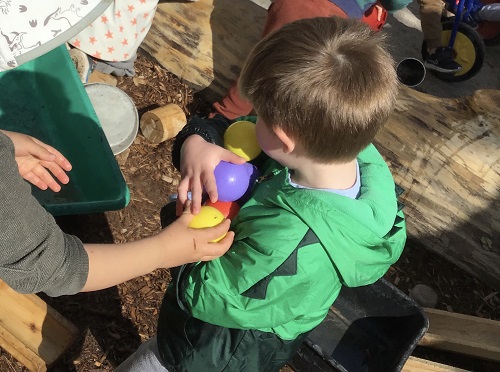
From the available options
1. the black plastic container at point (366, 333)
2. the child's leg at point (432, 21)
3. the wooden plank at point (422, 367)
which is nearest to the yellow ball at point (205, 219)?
the black plastic container at point (366, 333)

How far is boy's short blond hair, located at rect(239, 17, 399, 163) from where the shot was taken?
1478mm

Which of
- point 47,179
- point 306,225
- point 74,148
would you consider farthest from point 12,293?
point 306,225

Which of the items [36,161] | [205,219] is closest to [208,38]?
[36,161]

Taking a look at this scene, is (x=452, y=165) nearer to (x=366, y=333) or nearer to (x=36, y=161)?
(x=366, y=333)

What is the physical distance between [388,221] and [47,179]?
3.92ft

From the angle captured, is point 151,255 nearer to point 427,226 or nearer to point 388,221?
point 388,221

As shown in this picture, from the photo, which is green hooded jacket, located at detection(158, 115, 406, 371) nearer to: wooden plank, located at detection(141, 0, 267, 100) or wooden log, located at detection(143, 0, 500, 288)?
wooden log, located at detection(143, 0, 500, 288)

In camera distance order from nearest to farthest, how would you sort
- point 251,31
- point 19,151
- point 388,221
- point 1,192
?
point 1,192 → point 388,221 → point 19,151 → point 251,31

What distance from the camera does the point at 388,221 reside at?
5.61 feet

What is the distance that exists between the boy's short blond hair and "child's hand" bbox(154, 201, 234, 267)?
1.12 ft

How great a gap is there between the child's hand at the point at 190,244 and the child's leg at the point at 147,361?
0.44 m

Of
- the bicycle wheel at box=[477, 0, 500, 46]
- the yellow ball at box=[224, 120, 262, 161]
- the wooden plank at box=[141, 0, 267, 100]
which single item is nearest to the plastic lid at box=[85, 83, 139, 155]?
the wooden plank at box=[141, 0, 267, 100]

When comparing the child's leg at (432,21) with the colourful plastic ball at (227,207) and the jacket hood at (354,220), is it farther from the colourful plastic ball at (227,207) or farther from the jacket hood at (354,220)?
the colourful plastic ball at (227,207)

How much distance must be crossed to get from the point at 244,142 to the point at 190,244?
407 mm
